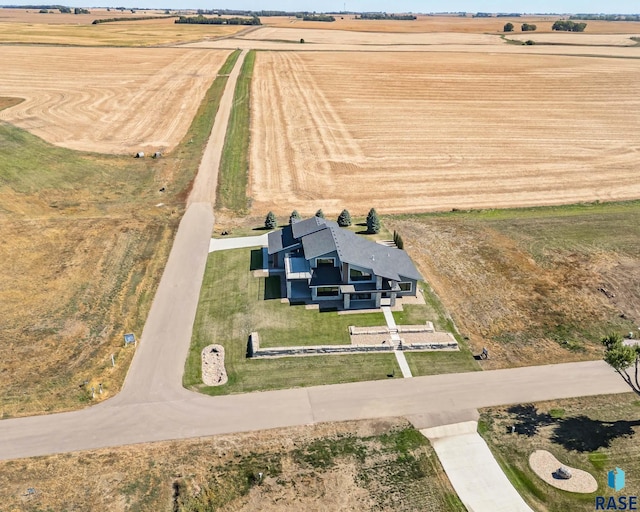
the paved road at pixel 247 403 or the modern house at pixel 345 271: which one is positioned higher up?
the modern house at pixel 345 271

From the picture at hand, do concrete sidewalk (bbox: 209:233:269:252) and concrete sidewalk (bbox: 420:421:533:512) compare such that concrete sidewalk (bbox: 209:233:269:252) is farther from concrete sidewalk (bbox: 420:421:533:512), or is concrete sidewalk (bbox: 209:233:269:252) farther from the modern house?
concrete sidewalk (bbox: 420:421:533:512)

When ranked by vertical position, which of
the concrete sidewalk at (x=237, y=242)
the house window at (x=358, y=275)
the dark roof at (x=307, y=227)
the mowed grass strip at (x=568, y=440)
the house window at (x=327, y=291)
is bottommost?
the mowed grass strip at (x=568, y=440)

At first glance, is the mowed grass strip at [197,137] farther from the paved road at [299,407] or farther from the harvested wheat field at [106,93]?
the paved road at [299,407]

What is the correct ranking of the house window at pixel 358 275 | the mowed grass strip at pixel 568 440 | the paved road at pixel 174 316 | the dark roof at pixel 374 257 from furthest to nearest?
the house window at pixel 358 275, the dark roof at pixel 374 257, the paved road at pixel 174 316, the mowed grass strip at pixel 568 440

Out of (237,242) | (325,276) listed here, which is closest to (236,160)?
(237,242)

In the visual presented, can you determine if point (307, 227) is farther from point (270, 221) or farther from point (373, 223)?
point (373, 223)

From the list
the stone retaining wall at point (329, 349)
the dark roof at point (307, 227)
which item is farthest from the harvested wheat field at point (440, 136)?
the stone retaining wall at point (329, 349)
